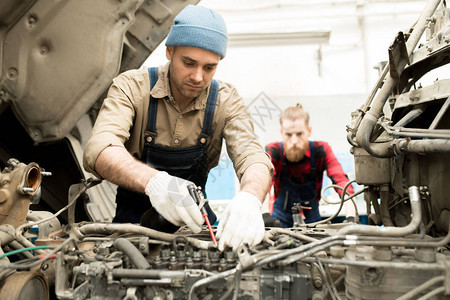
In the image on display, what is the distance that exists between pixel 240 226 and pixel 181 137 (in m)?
0.71

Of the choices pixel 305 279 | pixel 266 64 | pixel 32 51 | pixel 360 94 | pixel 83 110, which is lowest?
pixel 305 279

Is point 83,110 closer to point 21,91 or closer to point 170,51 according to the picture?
point 21,91

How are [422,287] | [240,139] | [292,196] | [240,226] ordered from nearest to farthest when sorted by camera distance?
[422,287]
[240,226]
[240,139]
[292,196]

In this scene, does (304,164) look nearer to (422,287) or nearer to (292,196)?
(292,196)

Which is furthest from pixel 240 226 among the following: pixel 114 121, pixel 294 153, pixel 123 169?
pixel 294 153

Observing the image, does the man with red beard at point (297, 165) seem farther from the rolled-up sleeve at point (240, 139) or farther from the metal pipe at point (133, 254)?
the metal pipe at point (133, 254)

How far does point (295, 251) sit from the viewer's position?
0.87 meters

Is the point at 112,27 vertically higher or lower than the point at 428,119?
higher

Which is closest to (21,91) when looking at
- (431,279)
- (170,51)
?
(170,51)

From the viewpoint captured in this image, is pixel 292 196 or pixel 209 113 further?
pixel 292 196

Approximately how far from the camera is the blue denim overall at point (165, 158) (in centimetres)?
166

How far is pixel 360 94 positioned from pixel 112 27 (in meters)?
2.74

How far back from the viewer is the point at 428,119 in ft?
4.54

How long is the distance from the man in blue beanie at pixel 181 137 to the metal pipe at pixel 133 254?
21cm
